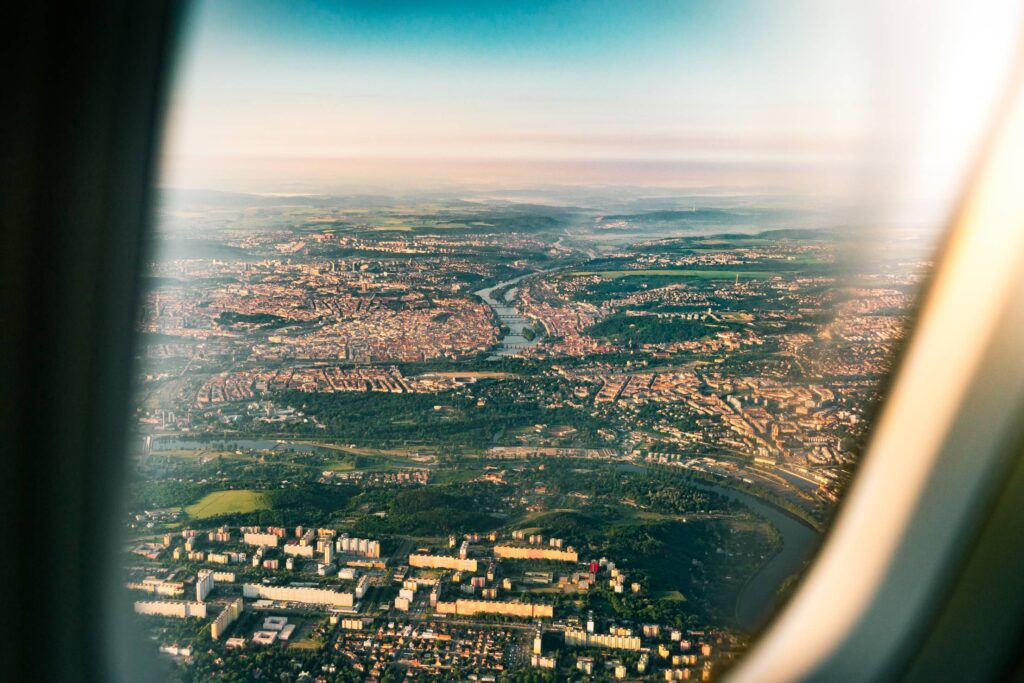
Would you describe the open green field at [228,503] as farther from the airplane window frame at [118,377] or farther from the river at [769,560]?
the airplane window frame at [118,377]

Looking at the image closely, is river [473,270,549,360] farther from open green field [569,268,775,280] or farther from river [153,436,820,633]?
river [153,436,820,633]

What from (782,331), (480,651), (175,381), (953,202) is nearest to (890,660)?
(953,202)

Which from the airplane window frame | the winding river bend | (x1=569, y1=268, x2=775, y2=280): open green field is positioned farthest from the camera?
(x1=569, y1=268, x2=775, y2=280): open green field

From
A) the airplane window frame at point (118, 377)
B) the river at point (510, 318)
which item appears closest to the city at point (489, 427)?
the river at point (510, 318)

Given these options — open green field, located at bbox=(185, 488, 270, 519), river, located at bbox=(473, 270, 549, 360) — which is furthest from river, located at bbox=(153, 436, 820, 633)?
river, located at bbox=(473, 270, 549, 360)

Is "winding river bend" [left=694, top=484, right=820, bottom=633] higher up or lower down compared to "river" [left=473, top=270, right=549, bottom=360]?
lower down

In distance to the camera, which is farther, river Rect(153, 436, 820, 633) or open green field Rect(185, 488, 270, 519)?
open green field Rect(185, 488, 270, 519)

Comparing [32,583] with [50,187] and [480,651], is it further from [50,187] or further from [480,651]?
[480,651]

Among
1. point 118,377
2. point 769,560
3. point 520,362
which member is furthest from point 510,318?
point 118,377
